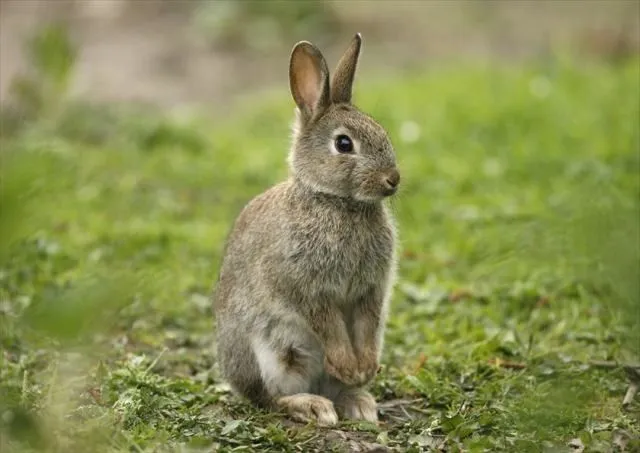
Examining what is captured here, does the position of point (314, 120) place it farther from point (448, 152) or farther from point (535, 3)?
point (535, 3)

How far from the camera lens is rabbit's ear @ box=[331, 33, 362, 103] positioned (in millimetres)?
4691

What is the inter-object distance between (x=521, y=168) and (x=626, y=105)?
69.8 inches

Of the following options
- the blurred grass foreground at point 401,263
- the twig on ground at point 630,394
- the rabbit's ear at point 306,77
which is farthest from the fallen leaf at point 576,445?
the rabbit's ear at point 306,77

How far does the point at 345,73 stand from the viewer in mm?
4691

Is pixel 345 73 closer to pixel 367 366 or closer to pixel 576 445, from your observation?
pixel 367 366

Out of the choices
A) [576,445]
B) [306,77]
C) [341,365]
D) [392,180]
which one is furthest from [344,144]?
[576,445]

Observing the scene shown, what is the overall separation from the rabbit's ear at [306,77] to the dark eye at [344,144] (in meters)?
0.23

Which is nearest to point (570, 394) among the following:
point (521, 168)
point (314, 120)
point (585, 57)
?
point (314, 120)

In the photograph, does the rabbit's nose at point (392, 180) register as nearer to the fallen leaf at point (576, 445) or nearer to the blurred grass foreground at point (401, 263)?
the blurred grass foreground at point (401, 263)

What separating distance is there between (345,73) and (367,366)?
117cm

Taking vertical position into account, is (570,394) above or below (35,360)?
above

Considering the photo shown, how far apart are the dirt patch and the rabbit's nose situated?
721 cm

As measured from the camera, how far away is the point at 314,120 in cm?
466

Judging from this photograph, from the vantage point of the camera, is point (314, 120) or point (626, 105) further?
point (626, 105)
